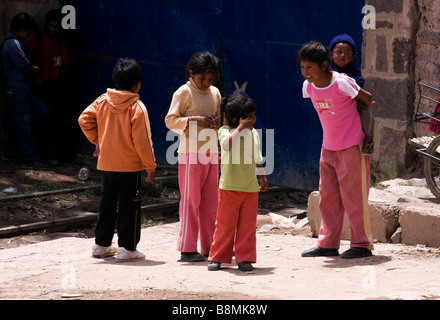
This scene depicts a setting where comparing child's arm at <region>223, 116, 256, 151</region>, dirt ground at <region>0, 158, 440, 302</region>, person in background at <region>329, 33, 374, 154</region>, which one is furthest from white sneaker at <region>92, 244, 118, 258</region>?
person in background at <region>329, 33, 374, 154</region>

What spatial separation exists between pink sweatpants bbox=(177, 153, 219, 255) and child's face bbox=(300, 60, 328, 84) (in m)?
0.91

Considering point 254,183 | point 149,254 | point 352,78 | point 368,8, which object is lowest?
point 149,254

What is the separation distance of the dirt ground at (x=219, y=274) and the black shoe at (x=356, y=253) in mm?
61

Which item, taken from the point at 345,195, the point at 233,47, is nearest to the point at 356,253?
the point at 345,195

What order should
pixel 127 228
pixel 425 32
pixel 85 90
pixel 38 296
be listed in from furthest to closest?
pixel 85 90 → pixel 425 32 → pixel 127 228 → pixel 38 296

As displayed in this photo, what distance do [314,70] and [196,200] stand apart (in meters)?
1.26

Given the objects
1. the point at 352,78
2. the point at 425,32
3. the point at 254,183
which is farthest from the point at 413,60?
the point at 254,183

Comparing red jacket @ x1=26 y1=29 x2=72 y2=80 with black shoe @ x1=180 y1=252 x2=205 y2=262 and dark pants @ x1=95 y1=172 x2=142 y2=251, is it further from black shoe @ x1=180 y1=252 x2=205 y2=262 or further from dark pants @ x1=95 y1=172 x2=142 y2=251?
black shoe @ x1=180 y1=252 x2=205 y2=262

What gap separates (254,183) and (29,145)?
6359 millimetres

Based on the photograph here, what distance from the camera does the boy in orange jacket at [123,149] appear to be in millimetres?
5977

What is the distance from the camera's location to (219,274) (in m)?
5.52

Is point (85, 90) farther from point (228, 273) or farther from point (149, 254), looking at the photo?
point (228, 273)

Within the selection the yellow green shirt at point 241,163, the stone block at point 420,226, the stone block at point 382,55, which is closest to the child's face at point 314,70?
the yellow green shirt at point 241,163

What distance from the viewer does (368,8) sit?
8.45m
